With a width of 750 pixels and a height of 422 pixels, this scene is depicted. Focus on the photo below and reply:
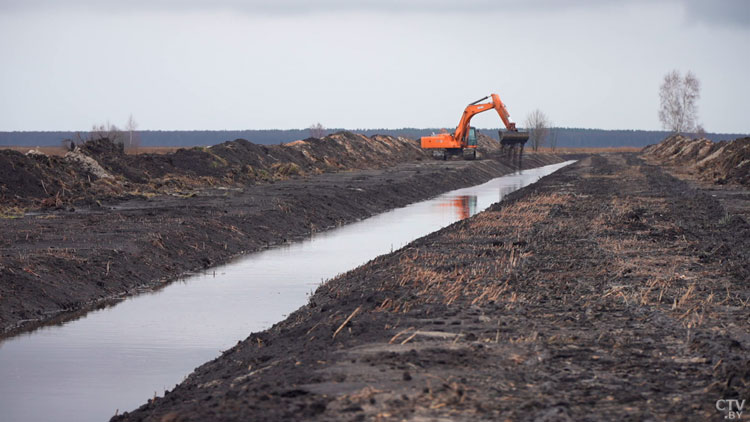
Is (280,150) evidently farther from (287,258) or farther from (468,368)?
(468,368)

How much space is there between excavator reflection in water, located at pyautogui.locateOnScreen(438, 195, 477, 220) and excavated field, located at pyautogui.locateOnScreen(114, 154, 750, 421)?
1354 cm

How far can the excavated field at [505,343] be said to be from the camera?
700 cm

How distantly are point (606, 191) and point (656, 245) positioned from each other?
17839 millimetres

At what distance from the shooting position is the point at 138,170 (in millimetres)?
37375

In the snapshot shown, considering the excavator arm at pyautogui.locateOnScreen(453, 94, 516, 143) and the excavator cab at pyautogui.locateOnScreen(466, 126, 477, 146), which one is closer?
the excavator arm at pyautogui.locateOnScreen(453, 94, 516, 143)

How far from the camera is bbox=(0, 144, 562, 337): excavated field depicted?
1510 cm

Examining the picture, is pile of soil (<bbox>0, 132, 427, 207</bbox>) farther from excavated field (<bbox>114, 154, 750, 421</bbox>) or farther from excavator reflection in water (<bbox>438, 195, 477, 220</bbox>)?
excavated field (<bbox>114, 154, 750, 421</bbox>)

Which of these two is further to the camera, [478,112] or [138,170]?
[478,112]

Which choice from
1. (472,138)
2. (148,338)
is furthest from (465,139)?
(148,338)

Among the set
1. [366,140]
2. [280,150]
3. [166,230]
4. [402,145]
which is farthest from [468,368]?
[402,145]

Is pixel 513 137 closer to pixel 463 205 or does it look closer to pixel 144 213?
pixel 463 205

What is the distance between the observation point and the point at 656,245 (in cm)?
1769

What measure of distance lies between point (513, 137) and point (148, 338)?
172 ft

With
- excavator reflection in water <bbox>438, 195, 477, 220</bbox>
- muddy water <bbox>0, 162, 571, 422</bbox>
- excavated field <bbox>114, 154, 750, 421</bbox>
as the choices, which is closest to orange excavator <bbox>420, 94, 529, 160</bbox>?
excavator reflection in water <bbox>438, 195, 477, 220</bbox>
